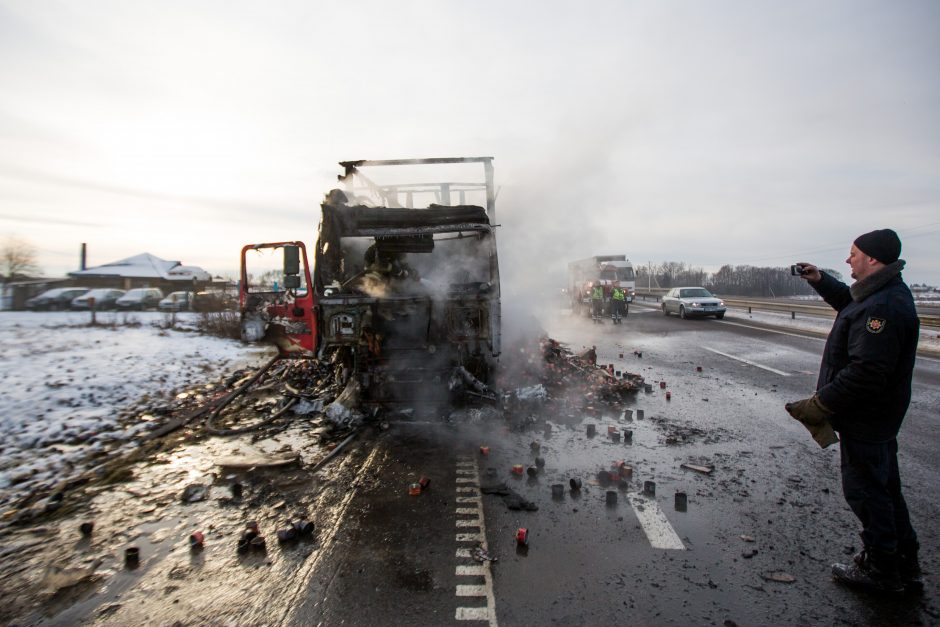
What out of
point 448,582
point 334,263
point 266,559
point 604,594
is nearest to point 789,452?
point 604,594

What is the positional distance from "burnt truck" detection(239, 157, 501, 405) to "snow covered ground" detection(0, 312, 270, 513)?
2.15 metres

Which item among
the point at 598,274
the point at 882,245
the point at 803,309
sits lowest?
the point at 803,309

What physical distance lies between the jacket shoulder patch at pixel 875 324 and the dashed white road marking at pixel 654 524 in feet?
5.69

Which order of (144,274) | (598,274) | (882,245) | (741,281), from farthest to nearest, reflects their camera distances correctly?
(741,281) < (144,274) < (598,274) < (882,245)

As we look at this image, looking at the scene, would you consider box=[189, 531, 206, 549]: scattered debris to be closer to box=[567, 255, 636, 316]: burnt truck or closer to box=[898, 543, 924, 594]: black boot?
box=[898, 543, 924, 594]: black boot

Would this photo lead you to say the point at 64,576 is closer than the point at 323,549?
Yes

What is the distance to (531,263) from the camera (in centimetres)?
1018

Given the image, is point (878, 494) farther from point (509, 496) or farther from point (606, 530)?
point (509, 496)

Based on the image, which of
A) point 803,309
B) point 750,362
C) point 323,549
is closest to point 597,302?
point 750,362

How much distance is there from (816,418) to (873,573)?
0.87 m

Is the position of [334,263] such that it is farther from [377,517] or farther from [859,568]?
[859,568]

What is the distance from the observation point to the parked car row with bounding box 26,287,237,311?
21078mm

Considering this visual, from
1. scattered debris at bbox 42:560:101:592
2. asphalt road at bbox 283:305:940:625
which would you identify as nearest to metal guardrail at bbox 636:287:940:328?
asphalt road at bbox 283:305:940:625

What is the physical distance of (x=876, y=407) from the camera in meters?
2.50
